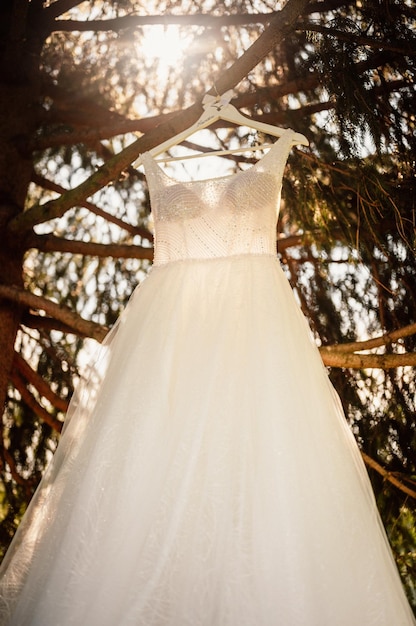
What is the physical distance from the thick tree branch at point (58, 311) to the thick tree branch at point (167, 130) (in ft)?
0.96

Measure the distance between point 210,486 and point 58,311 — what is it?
1095 mm

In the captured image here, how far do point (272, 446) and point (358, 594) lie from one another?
34cm

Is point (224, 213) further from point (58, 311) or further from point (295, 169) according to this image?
point (58, 311)

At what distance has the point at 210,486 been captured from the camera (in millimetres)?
1219

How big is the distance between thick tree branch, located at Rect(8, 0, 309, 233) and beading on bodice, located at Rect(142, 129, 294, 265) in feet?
0.79

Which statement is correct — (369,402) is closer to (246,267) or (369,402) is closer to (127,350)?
(246,267)

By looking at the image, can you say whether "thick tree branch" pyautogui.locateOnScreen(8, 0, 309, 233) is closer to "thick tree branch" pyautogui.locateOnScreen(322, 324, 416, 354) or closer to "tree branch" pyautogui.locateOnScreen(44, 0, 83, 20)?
"thick tree branch" pyautogui.locateOnScreen(322, 324, 416, 354)

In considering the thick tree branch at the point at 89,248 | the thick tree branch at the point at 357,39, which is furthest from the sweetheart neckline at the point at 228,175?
the thick tree branch at the point at 89,248

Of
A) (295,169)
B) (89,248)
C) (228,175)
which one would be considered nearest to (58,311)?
(89,248)

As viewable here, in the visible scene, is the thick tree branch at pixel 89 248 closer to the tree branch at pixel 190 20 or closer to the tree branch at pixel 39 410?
the tree branch at pixel 39 410

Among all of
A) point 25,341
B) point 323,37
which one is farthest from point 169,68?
point 25,341

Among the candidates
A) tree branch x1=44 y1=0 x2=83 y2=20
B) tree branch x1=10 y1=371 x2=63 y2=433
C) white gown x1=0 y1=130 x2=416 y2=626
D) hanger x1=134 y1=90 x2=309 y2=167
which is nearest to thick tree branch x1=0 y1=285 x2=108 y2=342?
white gown x1=0 y1=130 x2=416 y2=626

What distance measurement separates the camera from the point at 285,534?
1137 mm

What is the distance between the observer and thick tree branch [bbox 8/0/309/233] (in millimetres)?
1657
